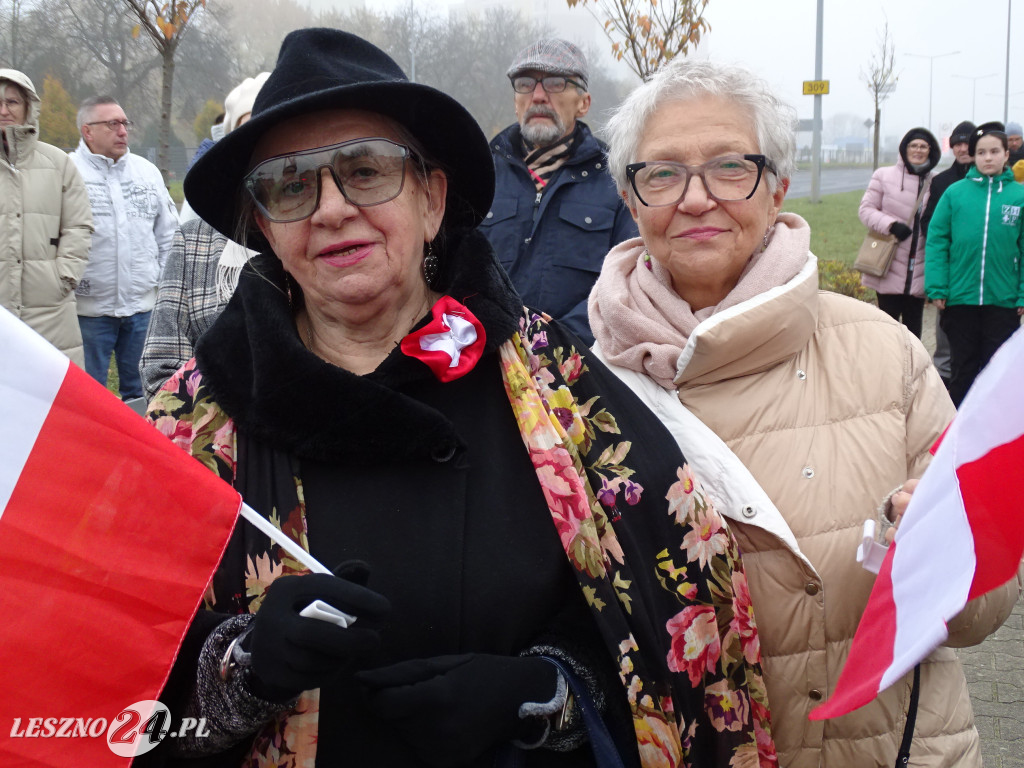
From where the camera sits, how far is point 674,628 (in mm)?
1957

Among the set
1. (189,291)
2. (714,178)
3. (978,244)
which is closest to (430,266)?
(714,178)

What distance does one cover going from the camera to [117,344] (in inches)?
289

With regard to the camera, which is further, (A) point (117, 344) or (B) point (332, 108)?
(A) point (117, 344)

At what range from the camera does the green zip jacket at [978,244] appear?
6.85m

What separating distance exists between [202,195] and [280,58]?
1.10ft

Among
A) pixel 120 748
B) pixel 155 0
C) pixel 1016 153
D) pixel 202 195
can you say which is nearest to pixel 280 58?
pixel 202 195

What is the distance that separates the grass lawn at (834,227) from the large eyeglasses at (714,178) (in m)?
11.0

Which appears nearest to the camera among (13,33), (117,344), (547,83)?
(547,83)

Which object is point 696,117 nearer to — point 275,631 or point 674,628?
point 674,628

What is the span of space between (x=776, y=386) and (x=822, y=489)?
0.25m

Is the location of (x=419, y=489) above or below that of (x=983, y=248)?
above

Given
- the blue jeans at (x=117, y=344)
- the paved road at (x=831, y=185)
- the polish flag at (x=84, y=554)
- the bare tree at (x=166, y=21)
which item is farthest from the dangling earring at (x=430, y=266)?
the paved road at (x=831, y=185)

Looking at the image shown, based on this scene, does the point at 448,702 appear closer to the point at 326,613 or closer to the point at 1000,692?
the point at 326,613

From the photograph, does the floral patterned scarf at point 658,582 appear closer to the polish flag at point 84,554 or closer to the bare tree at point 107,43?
the polish flag at point 84,554
